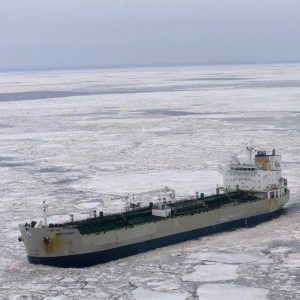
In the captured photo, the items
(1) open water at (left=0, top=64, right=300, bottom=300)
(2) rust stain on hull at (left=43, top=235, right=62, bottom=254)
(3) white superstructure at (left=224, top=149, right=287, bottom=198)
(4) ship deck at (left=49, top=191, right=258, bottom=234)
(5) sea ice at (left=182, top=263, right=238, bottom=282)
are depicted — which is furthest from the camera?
(3) white superstructure at (left=224, top=149, right=287, bottom=198)

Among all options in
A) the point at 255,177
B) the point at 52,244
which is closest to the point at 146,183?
the point at 255,177

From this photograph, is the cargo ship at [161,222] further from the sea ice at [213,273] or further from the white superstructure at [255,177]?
the sea ice at [213,273]

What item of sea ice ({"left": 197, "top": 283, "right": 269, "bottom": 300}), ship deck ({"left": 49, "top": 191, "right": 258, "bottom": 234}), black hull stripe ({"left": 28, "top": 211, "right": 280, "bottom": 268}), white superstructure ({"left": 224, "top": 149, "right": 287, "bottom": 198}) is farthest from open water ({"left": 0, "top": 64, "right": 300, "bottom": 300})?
ship deck ({"left": 49, "top": 191, "right": 258, "bottom": 234})

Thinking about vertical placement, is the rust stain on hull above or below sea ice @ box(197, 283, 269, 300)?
above

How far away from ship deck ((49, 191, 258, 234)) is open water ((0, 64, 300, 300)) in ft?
4.13

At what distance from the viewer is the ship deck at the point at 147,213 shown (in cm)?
1775

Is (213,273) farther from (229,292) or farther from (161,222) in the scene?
(161,222)

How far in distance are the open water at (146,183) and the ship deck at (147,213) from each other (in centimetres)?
126

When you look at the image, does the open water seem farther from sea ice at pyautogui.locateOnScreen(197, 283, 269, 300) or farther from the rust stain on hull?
the rust stain on hull

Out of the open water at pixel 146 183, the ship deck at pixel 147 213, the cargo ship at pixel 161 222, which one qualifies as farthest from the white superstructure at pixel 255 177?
the open water at pixel 146 183

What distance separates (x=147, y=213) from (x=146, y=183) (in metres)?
5.88

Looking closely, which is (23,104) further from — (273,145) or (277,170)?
(277,170)

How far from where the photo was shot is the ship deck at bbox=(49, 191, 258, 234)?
17750 millimetres

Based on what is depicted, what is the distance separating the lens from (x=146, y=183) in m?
25.5
